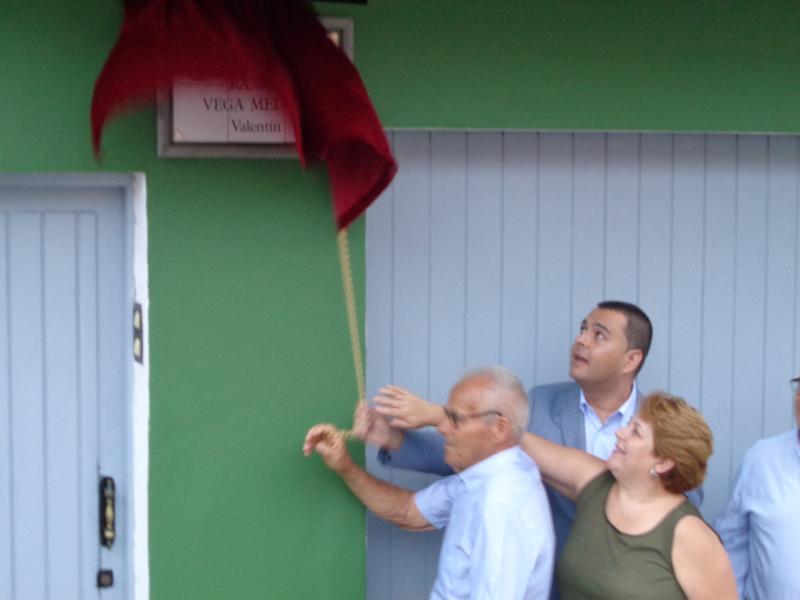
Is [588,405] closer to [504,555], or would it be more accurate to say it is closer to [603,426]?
[603,426]

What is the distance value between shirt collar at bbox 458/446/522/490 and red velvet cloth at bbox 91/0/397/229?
874mm

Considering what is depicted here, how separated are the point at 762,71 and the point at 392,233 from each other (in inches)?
56.1

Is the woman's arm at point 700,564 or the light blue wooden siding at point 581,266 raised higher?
the light blue wooden siding at point 581,266

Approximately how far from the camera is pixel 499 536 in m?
3.83

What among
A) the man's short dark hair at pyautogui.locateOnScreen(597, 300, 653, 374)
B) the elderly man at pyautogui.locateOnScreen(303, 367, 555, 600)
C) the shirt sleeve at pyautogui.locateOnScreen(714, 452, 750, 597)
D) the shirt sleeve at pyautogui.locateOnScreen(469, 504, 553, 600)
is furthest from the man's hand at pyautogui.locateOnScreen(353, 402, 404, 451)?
the shirt sleeve at pyautogui.locateOnScreen(714, 452, 750, 597)

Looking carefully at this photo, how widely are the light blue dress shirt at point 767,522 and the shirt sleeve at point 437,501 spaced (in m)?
1.02

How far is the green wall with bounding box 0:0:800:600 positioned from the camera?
13.5 ft

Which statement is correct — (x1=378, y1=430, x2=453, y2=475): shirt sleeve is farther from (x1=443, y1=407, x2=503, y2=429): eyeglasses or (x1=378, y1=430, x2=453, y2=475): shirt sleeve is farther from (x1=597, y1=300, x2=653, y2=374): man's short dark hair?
(x1=597, y1=300, x2=653, y2=374): man's short dark hair

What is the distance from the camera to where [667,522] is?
3.93 metres

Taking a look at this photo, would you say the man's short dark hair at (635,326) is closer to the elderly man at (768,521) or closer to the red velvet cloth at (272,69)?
the elderly man at (768,521)

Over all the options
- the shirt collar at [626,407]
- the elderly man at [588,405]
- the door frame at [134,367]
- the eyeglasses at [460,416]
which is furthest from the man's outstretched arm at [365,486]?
the shirt collar at [626,407]

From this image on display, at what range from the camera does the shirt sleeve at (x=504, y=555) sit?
380 cm

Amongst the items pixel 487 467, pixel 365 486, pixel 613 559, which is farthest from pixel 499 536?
pixel 365 486

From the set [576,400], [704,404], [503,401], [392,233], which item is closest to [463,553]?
[503,401]
